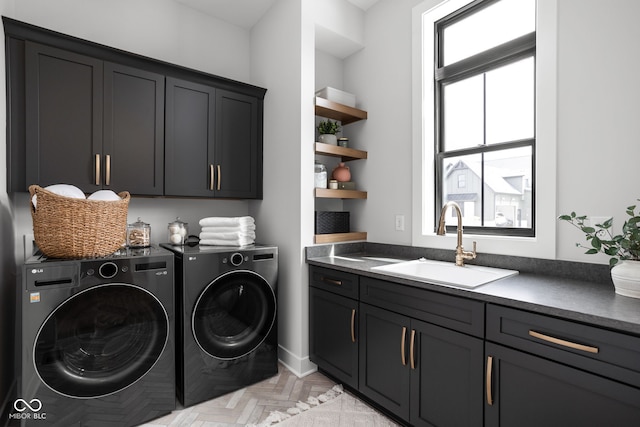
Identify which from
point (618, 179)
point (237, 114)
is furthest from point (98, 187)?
point (618, 179)

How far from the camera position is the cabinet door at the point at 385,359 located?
5.46ft

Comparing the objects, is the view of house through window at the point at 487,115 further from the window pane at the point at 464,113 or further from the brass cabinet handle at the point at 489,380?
the brass cabinet handle at the point at 489,380

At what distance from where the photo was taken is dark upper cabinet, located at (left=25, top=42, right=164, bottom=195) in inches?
72.1

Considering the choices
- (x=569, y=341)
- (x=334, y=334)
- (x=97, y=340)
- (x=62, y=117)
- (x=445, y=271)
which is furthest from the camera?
(x=334, y=334)

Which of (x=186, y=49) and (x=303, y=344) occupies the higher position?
(x=186, y=49)

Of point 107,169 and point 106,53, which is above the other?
point 106,53

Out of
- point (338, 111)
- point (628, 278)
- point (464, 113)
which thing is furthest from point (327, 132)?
point (628, 278)

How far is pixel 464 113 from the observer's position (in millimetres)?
2283

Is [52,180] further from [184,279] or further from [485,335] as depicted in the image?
[485,335]

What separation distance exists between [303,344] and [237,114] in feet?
6.24

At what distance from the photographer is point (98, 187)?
2.01m

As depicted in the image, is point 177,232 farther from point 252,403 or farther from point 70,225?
point 252,403

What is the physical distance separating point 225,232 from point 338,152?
1078mm

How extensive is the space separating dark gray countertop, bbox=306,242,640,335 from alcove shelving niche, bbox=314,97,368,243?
247 millimetres
